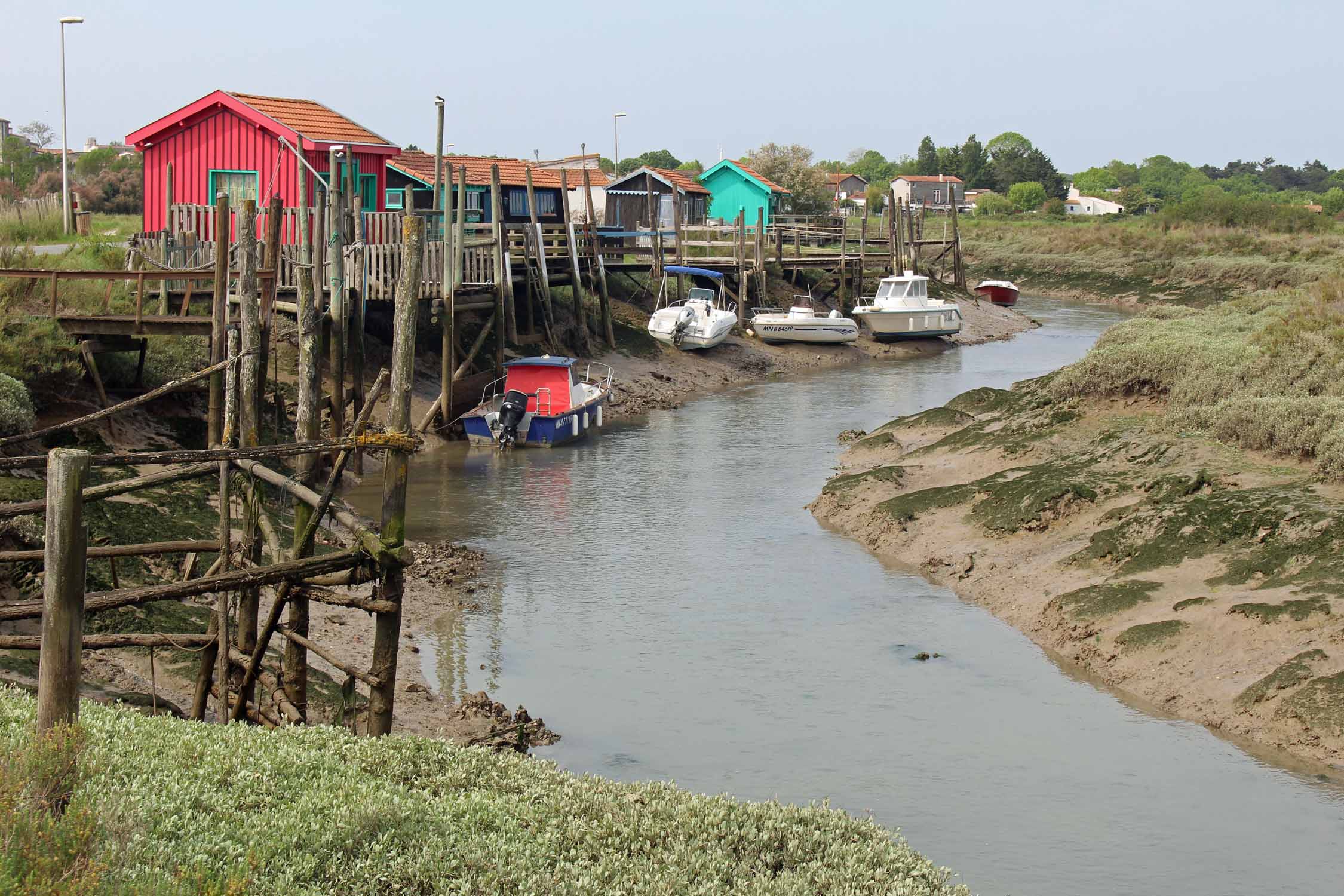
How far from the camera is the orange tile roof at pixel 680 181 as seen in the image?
2000 inches

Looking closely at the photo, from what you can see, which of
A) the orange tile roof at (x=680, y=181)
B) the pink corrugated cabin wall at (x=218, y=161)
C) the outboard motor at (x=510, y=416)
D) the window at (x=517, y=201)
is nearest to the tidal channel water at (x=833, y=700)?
the outboard motor at (x=510, y=416)

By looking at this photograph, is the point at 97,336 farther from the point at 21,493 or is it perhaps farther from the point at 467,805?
the point at 467,805

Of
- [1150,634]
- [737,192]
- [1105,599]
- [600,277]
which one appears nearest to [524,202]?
[600,277]

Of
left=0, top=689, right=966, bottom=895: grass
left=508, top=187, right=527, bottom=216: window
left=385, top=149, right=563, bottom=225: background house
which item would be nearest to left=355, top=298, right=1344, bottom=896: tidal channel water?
left=0, top=689, right=966, bottom=895: grass

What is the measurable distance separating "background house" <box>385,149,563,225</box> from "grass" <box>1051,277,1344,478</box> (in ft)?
44.7

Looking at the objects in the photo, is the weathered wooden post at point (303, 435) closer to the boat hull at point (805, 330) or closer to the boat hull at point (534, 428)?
the boat hull at point (534, 428)

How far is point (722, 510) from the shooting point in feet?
67.8

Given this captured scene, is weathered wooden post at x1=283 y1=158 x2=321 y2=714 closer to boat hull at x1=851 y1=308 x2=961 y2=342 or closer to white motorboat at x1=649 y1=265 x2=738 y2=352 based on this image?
white motorboat at x1=649 y1=265 x2=738 y2=352

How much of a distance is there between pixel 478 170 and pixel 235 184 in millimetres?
9662

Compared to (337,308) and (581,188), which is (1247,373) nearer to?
(337,308)

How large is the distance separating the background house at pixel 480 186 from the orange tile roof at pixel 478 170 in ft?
0.05

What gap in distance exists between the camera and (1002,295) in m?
57.3

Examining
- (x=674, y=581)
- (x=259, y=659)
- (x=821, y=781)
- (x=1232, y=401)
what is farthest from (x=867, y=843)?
(x=1232, y=401)

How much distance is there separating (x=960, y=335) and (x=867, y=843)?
138 feet
